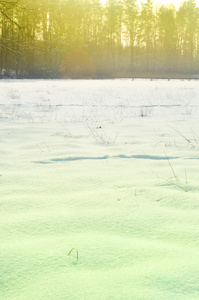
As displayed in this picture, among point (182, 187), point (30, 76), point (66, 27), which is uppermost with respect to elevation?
point (66, 27)

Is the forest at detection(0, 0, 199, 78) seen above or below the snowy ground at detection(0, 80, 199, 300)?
above

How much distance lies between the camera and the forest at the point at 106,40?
45.1 metres

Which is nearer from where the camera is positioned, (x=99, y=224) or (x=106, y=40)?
(x=99, y=224)

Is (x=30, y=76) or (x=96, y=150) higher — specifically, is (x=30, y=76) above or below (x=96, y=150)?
above

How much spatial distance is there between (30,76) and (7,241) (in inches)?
1747

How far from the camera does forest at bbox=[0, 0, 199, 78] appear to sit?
45.1m

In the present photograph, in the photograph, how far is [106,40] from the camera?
198 ft

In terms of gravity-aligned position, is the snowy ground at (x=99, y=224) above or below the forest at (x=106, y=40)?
below

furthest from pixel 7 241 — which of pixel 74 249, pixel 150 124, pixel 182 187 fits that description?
pixel 150 124

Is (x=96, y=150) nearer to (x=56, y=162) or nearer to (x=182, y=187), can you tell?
(x=56, y=162)

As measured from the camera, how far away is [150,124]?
621 centimetres

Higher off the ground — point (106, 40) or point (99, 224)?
point (106, 40)

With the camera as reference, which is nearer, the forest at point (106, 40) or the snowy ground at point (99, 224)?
the snowy ground at point (99, 224)

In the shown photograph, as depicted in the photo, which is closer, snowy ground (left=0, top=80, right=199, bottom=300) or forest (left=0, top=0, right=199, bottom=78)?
snowy ground (left=0, top=80, right=199, bottom=300)
